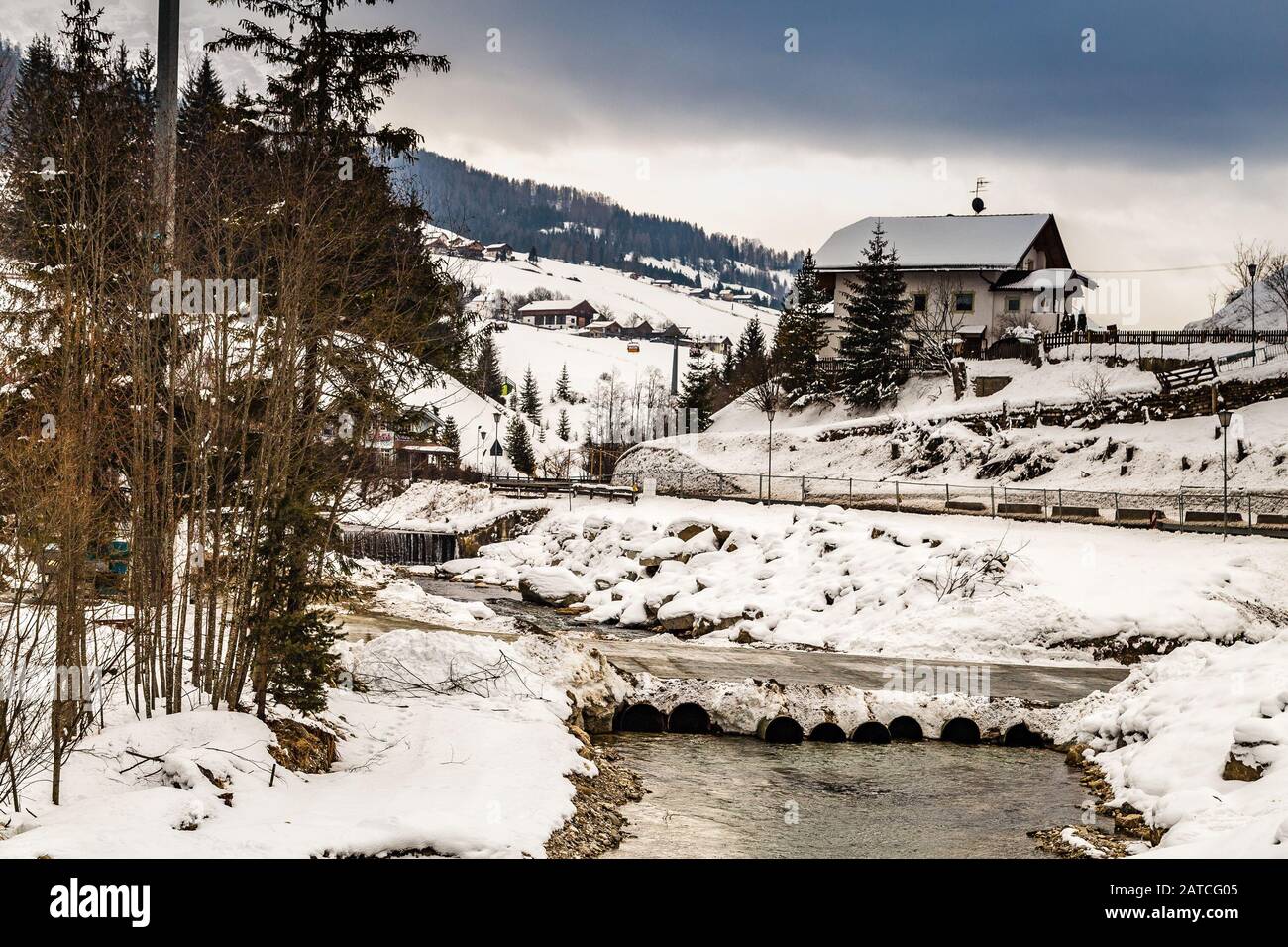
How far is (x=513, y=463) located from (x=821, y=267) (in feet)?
100

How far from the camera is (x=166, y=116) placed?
13.7m

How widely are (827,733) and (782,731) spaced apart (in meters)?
0.84

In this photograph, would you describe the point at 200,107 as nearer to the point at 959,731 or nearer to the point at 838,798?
the point at 959,731

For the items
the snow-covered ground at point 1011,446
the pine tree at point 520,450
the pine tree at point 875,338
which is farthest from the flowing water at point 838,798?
the pine tree at point 520,450

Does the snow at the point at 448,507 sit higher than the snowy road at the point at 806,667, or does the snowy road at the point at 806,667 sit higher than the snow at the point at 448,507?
the snow at the point at 448,507

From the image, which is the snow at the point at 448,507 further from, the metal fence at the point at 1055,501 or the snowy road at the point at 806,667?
the snowy road at the point at 806,667

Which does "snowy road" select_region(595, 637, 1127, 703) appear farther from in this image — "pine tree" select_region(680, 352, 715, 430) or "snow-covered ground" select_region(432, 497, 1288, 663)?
"pine tree" select_region(680, 352, 715, 430)

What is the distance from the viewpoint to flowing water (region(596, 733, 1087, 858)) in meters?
13.4

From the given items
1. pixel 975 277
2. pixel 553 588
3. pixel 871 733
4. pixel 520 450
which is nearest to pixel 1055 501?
pixel 553 588

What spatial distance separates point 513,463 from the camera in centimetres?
8988

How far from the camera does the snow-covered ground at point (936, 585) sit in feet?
86.2

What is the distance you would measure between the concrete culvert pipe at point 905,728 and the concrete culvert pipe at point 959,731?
1.43 ft

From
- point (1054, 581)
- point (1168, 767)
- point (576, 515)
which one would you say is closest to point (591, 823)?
point (1168, 767)
